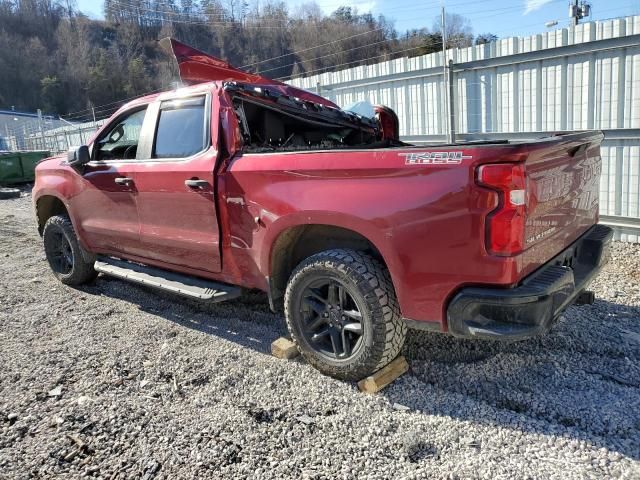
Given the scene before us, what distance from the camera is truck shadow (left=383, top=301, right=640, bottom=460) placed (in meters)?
2.75

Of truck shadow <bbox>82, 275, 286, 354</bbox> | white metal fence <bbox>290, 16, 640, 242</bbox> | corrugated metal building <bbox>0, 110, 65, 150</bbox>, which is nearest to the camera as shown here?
truck shadow <bbox>82, 275, 286, 354</bbox>

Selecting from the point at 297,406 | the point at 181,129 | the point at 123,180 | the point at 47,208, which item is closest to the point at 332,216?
the point at 297,406

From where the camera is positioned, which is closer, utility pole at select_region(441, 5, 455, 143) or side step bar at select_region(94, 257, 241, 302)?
side step bar at select_region(94, 257, 241, 302)

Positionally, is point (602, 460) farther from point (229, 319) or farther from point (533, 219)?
point (229, 319)

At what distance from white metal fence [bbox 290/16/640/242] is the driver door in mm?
4989

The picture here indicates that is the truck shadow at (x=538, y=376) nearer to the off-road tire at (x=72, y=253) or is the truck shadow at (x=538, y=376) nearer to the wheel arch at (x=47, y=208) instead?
the off-road tire at (x=72, y=253)

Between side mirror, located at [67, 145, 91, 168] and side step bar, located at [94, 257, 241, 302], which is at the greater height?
side mirror, located at [67, 145, 91, 168]

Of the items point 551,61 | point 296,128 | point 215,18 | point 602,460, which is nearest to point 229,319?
point 296,128

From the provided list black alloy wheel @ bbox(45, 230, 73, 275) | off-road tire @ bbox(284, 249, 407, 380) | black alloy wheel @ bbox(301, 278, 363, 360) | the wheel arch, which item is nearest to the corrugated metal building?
the wheel arch

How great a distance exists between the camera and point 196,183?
3.84 m

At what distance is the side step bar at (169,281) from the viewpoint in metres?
3.91

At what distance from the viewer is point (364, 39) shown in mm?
28219

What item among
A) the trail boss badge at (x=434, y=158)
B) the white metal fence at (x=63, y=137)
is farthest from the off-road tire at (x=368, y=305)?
the white metal fence at (x=63, y=137)

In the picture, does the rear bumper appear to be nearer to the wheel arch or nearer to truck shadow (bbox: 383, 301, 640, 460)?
truck shadow (bbox: 383, 301, 640, 460)
